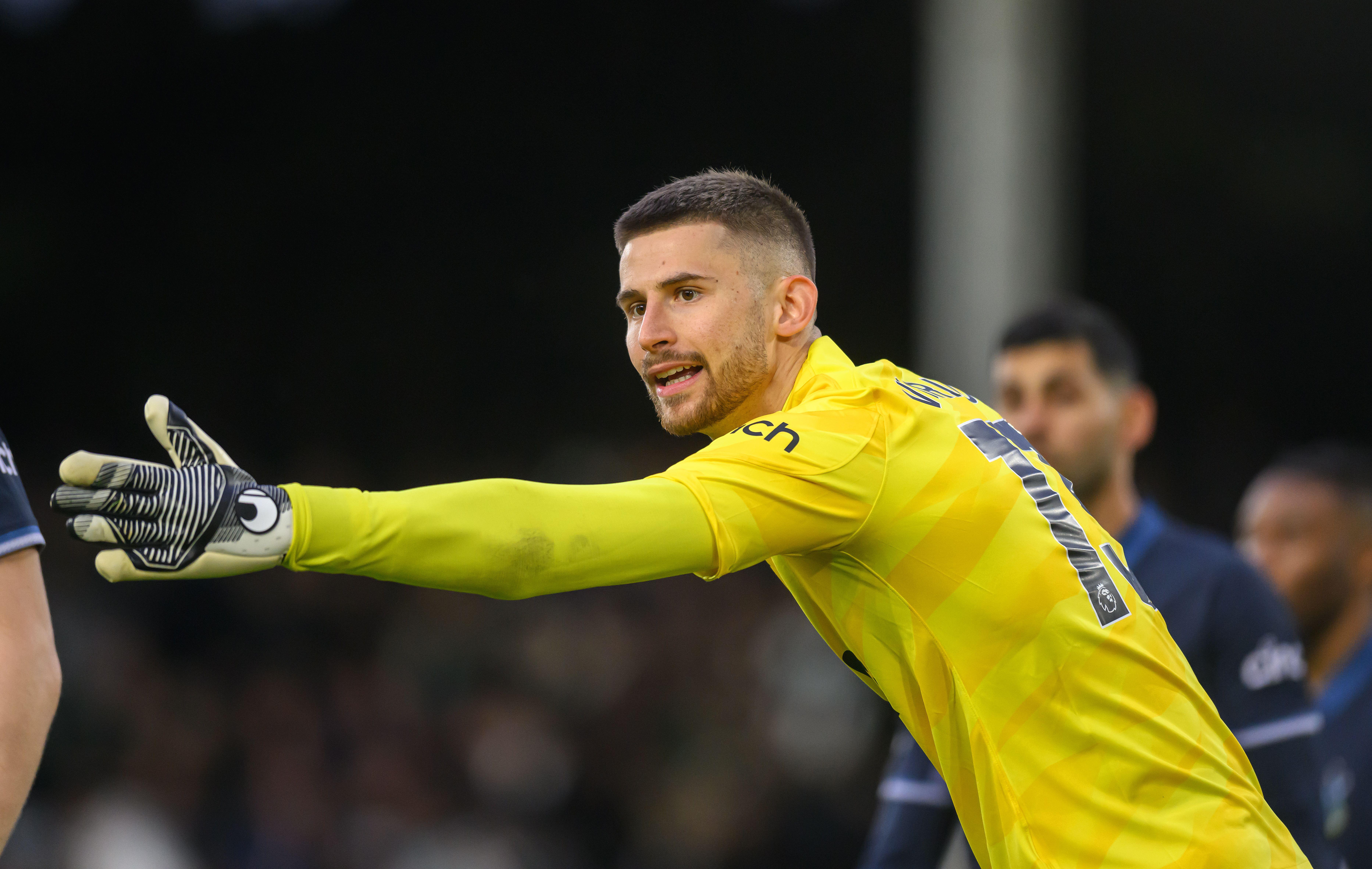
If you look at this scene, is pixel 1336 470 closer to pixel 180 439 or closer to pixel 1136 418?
pixel 1136 418

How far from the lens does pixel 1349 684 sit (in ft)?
18.7

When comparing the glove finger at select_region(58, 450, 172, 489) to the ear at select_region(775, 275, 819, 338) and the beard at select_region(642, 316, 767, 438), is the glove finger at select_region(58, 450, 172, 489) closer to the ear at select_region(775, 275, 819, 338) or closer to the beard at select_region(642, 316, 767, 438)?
the beard at select_region(642, 316, 767, 438)

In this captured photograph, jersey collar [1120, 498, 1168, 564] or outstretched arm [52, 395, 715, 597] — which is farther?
jersey collar [1120, 498, 1168, 564]

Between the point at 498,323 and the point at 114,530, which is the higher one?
the point at 114,530

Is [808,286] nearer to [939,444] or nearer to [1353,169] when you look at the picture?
[939,444]

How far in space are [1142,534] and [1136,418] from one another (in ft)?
1.68

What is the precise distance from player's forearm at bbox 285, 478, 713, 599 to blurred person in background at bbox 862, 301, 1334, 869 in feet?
5.99

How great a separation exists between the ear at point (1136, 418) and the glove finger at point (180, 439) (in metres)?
3.06

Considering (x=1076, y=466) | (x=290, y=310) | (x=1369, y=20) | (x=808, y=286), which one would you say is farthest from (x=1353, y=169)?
(x=808, y=286)

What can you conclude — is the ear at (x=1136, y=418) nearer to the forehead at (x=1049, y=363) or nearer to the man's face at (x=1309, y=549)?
the forehead at (x=1049, y=363)

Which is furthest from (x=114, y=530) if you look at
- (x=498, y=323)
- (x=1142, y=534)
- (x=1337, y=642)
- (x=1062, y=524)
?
(x=498, y=323)

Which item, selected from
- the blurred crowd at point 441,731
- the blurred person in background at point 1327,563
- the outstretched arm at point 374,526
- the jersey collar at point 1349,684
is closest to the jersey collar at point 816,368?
the outstretched arm at point 374,526

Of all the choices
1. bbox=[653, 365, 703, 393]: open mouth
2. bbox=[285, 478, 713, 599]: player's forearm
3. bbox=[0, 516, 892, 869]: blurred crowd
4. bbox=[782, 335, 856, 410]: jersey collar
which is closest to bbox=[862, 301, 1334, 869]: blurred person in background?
bbox=[782, 335, 856, 410]: jersey collar

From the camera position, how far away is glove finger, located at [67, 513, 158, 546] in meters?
2.12
